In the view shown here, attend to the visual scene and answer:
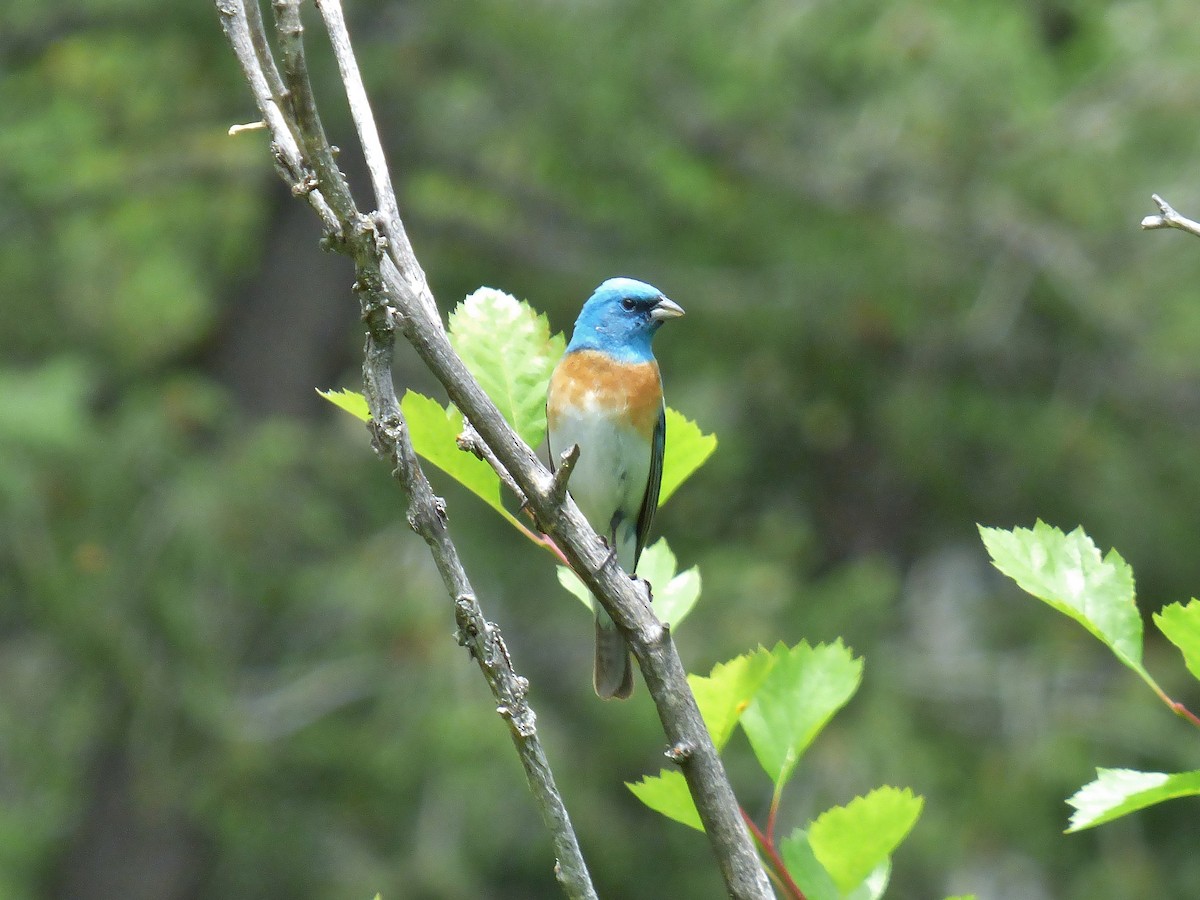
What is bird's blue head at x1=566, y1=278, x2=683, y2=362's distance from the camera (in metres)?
3.43

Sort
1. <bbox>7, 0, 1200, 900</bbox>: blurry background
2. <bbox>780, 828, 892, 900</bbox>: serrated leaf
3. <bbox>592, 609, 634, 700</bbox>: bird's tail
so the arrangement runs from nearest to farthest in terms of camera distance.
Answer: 1. <bbox>780, 828, 892, 900</bbox>: serrated leaf
2. <bbox>592, 609, 634, 700</bbox>: bird's tail
3. <bbox>7, 0, 1200, 900</bbox>: blurry background

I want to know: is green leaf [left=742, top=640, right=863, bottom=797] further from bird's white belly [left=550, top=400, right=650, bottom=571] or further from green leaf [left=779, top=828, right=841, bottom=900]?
bird's white belly [left=550, top=400, right=650, bottom=571]

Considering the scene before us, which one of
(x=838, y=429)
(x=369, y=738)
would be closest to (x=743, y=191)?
(x=838, y=429)

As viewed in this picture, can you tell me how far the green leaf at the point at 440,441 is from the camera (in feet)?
4.54

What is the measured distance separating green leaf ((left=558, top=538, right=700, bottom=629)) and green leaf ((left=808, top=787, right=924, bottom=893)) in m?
0.25

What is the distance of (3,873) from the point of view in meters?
8.89

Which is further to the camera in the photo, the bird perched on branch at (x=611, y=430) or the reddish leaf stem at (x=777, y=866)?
the bird perched on branch at (x=611, y=430)

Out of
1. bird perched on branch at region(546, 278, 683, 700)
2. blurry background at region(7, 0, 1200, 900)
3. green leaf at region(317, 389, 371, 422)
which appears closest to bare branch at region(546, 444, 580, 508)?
green leaf at region(317, 389, 371, 422)

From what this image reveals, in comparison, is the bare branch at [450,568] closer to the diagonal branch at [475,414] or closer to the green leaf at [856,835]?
the diagonal branch at [475,414]

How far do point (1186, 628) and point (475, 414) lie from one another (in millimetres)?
641

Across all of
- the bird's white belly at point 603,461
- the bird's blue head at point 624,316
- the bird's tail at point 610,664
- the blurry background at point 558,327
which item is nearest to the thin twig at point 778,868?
the bird's tail at point 610,664

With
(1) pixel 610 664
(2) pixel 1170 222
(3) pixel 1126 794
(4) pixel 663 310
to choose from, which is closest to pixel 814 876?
(3) pixel 1126 794

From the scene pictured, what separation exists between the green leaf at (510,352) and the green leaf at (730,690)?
1.01ft

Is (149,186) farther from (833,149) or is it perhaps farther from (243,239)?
(833,149)
